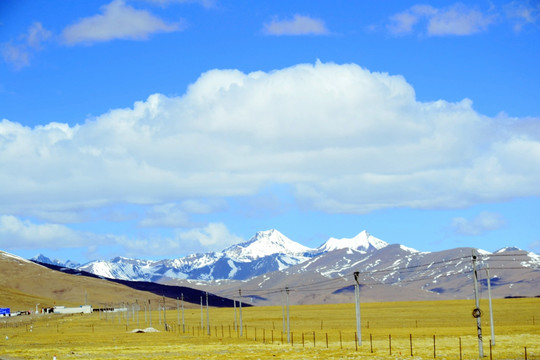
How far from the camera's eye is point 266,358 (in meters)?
74.8

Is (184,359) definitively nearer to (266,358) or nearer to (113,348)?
(266,358)

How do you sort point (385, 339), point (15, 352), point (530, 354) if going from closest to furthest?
point (530, 354), point (15, 352), point (385, 339)

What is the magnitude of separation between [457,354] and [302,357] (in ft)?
47.7

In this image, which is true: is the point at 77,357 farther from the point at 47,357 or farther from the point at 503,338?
the point at 503,338

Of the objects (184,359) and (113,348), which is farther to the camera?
(113,348)

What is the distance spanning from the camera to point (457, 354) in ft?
247

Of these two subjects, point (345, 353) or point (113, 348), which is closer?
point (345, 353)

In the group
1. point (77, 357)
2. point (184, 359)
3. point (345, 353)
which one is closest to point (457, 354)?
point (345, 353)

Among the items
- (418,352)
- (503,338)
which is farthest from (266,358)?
(503,338)

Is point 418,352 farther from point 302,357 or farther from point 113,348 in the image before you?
point 113,348

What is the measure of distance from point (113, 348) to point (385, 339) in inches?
1373

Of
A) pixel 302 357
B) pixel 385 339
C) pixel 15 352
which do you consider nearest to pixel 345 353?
pixel 302 357

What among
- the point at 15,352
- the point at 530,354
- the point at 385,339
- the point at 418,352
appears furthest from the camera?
the point at 385,339

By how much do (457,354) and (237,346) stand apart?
1168 inches
